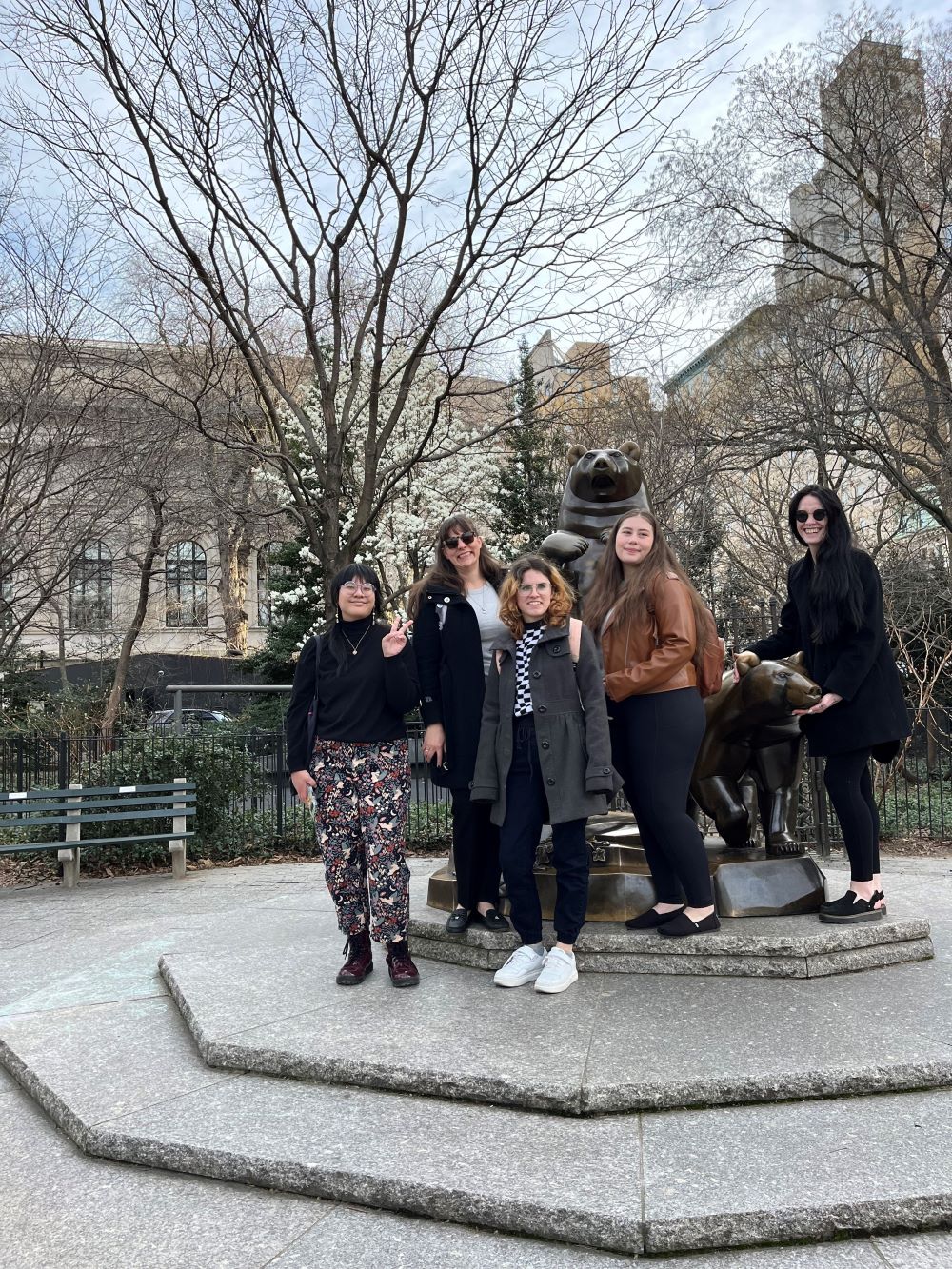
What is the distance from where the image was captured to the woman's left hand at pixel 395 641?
170 inches

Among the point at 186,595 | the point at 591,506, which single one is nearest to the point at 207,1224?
the point at 591,506

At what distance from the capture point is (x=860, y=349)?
14438 mm

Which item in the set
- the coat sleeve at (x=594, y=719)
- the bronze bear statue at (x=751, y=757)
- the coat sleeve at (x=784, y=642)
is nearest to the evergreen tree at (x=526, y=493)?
the coat sleeve at (x=784, y=642)

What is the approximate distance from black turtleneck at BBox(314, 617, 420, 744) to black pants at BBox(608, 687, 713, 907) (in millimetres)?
993

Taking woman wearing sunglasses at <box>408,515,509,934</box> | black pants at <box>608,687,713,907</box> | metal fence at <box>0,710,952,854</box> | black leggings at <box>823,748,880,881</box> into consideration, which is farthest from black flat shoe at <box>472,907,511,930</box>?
metal fence at <box>0,710,952,854</box>

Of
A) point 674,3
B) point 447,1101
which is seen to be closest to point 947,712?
point 674,3

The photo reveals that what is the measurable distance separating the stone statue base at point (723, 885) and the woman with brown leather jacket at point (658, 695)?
21 centimetres

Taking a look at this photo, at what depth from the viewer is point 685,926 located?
426cm

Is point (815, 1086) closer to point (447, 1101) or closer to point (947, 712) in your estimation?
point (447, 1101)

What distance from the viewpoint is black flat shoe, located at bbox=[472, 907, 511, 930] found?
457 centimetres

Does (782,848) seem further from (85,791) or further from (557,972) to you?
(85,791)

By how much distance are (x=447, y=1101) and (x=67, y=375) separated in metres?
9.51

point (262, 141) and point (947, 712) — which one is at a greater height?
point (262, 141)

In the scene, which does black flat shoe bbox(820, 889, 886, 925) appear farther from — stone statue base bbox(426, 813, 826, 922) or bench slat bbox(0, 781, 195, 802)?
bench slat bbox(0, 781, 195, 802)
